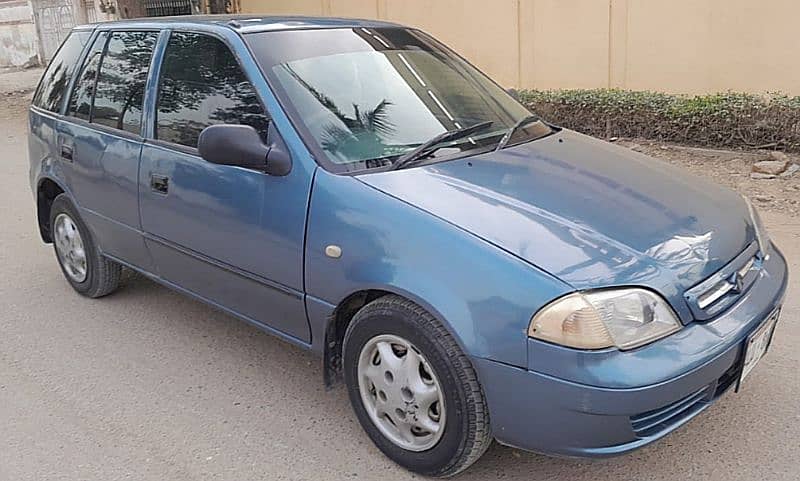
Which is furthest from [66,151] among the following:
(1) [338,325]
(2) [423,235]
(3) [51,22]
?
(3) [51,22]

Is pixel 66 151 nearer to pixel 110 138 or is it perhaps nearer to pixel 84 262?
pixel 110 138

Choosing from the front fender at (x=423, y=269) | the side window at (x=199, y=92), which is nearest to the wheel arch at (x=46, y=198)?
the side window at (x=199, y=92)

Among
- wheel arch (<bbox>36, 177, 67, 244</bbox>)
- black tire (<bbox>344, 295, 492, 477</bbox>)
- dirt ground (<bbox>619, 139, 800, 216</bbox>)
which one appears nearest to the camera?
black tire (<bbox>344, 295, 492, 477</bbox>)

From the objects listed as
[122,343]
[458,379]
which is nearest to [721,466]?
[458,379]

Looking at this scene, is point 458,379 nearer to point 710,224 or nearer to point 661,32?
point 710,224

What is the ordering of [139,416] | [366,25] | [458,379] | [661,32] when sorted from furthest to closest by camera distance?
[661,32]
[366,25]
[139,416]
[458,379]

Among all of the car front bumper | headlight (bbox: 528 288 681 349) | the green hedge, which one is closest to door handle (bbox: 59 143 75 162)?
the car front bumper

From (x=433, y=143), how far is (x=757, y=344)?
155cm

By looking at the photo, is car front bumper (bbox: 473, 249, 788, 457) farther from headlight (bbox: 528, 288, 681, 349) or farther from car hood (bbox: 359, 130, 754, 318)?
car hood (bbox: 359, 130, 754, 318)

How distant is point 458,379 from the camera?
272 cm

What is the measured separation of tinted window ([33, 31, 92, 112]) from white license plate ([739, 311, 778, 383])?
4128mm

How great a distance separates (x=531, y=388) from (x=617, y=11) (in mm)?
7731

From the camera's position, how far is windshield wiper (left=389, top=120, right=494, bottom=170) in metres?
3.27

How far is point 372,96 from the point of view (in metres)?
3.59
